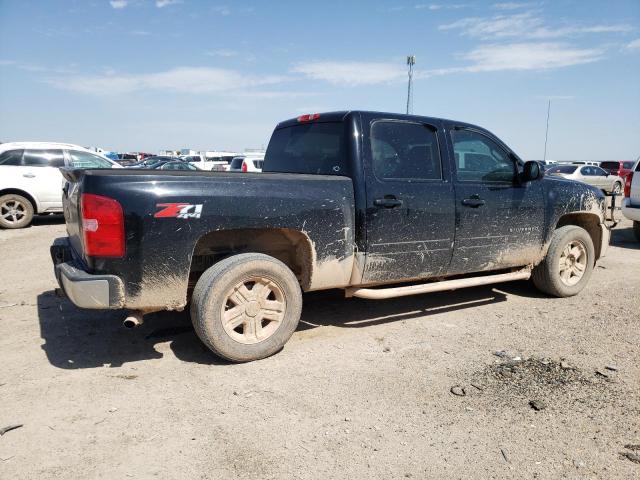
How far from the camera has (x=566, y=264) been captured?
563 centimetres

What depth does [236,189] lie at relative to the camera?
3.51m

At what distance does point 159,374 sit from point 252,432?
1.07m

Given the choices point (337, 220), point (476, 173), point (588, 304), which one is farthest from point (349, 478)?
point (588, 304)

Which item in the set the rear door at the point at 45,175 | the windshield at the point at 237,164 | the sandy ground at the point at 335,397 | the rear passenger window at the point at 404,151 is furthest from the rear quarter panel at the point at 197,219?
the windshield at the point at 237,164

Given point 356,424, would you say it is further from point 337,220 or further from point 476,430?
point 337,220

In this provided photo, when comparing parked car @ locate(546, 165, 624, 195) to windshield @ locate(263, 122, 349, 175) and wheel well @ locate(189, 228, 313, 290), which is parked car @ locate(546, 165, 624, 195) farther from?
wheel well @ locate(189, 228, 313, 290)

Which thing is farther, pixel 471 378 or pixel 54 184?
pixel 54 184

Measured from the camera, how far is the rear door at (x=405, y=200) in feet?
13.5

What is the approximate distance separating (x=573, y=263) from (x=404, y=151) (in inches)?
109

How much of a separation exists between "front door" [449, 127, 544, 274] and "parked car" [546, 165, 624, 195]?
56.1 ft

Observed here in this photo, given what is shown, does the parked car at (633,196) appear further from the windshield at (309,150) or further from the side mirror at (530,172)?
the windshield at (309,150)

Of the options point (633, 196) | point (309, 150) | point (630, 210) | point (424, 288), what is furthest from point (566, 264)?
point (633, 196)

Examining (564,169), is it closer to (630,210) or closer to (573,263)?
(630,210)

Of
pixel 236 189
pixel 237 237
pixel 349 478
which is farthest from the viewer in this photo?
pixel 237 237
